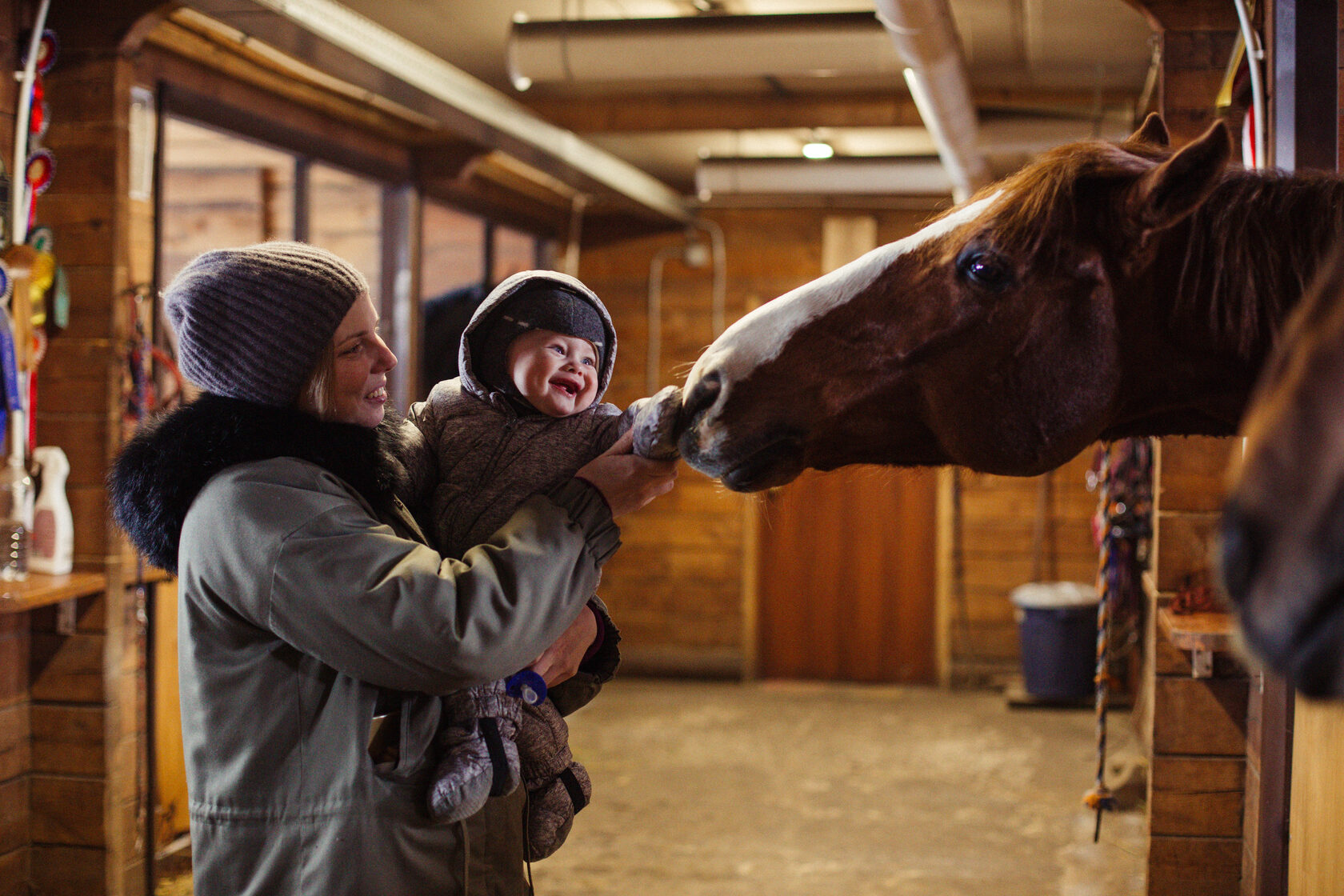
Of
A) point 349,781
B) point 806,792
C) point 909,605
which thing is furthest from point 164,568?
point 909,605

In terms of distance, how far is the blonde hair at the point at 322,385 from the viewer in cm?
111

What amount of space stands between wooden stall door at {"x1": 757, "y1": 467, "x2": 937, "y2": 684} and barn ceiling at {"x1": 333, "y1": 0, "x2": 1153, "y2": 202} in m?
2.21

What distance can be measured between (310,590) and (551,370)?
0.44m

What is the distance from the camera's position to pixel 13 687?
268 cm

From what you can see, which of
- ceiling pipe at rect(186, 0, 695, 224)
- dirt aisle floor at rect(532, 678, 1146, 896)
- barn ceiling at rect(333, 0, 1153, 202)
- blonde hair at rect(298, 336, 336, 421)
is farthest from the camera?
dirt aisle floor at rect(532, 678, 1146, 896)

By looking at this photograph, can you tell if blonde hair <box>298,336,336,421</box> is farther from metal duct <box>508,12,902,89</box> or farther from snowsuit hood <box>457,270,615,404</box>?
metal duct <box>508,12,902,89</box>

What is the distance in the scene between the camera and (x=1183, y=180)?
0.91m

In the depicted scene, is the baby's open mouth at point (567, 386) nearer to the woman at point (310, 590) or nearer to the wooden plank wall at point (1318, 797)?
the woman at point (310, 590)

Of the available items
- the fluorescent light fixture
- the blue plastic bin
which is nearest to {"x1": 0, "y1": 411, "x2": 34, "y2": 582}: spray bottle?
the fluorescent light fixture

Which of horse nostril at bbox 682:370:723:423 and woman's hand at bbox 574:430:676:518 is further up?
horse nostril at bbox 682:370:723:423

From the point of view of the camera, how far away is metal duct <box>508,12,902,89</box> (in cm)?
305

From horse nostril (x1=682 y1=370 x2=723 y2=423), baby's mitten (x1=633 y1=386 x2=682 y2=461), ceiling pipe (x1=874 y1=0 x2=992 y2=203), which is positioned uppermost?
ceiling pipe (x1=874 y1=0 x2=992 y2=203)

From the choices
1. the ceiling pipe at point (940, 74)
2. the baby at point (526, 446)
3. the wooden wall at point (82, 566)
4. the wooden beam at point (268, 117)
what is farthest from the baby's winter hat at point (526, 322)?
the wooden beam at point (268, 117)

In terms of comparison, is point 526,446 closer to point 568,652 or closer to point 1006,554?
point 568,652
